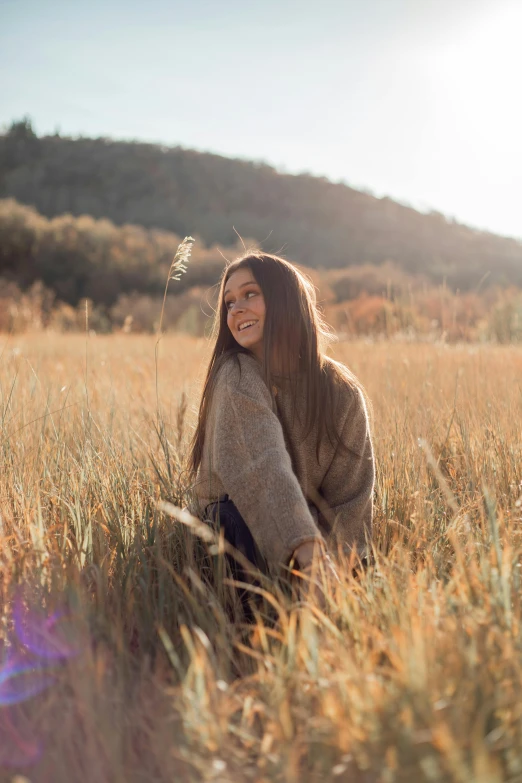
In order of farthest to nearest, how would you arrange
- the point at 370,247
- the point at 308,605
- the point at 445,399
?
the point at 370,247, the point at 445,399, the point at 308,605

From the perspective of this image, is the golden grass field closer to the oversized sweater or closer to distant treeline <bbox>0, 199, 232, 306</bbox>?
the oversized sweater

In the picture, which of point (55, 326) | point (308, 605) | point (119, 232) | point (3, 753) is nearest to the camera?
point (3, 753)

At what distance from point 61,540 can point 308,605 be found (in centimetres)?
106

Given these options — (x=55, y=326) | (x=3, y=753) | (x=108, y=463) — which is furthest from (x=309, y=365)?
(x=55, y=326)

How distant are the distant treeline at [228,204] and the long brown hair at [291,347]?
31232 millimetres

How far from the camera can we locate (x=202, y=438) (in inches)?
94.7

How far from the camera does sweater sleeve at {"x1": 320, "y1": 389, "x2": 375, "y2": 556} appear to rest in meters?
2.29

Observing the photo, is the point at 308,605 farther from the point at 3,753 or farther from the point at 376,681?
the point at 3,753

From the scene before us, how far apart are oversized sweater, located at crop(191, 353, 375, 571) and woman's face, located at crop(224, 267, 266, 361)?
98 millimetres

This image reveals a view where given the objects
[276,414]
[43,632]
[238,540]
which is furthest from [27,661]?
[276,414]

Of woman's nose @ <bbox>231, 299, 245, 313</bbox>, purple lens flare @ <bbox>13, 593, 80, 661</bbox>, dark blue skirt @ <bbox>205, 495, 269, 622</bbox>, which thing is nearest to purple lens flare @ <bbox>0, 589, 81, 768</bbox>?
purple lens flare @ <bbox>13, 593, 80, 661</bbox>

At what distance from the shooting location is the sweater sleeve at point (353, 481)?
229cm

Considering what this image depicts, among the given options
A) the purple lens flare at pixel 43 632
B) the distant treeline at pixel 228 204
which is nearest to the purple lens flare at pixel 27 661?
the purple lens flare at pixel 43 632

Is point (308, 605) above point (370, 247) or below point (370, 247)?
below
